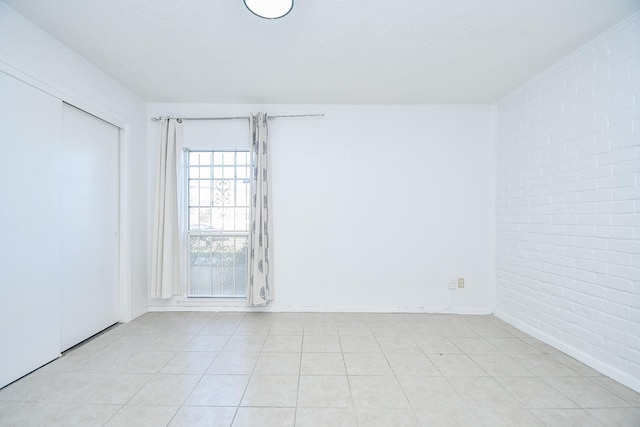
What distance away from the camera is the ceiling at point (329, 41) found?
6.10ft

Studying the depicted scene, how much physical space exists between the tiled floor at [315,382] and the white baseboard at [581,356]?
7cm

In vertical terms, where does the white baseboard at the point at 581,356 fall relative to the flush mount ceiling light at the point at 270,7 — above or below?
below

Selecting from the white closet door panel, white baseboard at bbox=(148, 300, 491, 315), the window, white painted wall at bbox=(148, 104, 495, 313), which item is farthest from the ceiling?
white baseboard at bbox=(148, 300, 491, 315)

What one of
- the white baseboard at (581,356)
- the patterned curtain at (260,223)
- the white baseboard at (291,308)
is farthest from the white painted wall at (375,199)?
the white baseboard at (581,356)

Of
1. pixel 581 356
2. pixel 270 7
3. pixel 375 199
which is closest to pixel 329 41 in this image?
pixel 270 7

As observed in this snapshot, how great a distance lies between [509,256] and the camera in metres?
3.12

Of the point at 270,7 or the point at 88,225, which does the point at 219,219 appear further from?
the point at 270,7

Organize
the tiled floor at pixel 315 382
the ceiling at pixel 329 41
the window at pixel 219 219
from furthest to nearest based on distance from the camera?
the window at pixel 219 219
the ceiling at pixel 329 41
the tiled floor at pixel 315 382

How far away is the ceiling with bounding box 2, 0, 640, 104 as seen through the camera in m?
1.86

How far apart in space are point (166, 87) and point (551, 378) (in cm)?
430

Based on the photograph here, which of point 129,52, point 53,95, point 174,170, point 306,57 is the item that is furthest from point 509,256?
point 53,95

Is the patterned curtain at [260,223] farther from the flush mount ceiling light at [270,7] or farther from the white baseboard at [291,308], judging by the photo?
the flush mount ceiling light at [270,7]

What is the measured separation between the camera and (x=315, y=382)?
6.47ft

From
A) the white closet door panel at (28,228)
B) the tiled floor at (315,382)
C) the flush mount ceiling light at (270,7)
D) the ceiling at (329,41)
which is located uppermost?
the ceiling at (329,41)
